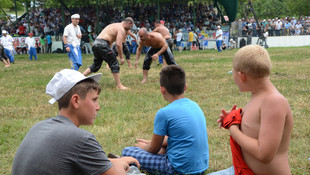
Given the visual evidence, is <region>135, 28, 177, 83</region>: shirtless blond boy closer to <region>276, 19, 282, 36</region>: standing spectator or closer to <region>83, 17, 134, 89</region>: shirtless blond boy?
<region>83, 17, 134, 89</region>: shirtless blond boy

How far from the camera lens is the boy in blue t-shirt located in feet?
9.81

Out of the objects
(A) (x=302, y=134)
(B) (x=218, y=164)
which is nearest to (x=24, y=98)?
(B) (x=218, y=164)

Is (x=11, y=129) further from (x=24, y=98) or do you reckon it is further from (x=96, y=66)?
(x=96, y=66)

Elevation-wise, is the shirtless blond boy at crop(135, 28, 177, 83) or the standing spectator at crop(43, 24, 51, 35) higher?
the standing spectator at crop(43, 24, 51, 35)

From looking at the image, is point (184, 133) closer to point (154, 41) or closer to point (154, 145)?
point (154, 145)

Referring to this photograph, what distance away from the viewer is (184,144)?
3.01 meters

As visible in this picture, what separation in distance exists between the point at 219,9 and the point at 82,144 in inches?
1220

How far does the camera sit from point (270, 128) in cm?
197

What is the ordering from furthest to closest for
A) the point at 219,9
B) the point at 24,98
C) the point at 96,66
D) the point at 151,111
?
1. the point at 219,9
2. the point at 96,66
3. the point at 24,98
4. the point at 151,111

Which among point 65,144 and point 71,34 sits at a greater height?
point 71,34

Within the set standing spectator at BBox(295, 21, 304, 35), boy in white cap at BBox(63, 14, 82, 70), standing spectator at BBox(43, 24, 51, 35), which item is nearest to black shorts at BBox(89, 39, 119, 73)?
boy in white cap at BBox(63, 14, 82, 70)

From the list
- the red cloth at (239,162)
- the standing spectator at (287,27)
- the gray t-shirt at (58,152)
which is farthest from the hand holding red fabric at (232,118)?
the standing spectator at (287,27)

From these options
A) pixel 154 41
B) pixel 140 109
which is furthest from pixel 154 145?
pixel 154 41

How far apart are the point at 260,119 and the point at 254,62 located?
1.19 feet
